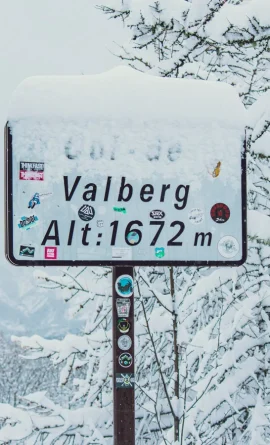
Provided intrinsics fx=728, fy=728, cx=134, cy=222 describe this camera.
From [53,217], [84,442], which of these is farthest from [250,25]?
[84,442]

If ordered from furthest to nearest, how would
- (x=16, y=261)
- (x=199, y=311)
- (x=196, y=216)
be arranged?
(x=199, y=311), (x=196, y=216), (x=16, y=261)

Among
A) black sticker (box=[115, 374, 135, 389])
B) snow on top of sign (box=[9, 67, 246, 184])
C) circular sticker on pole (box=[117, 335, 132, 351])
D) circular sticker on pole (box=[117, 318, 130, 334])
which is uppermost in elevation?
snow on top of sign (box=[9, 67, 246, 184])

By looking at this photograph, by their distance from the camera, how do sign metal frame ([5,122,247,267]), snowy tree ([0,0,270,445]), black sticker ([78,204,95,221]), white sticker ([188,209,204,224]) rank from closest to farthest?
sign metal frame ([5,122,247,267]), black sticker ([78,204,95,221]), white sticker ([188,209,204,224]), snowy tree ([0,0,270,445])

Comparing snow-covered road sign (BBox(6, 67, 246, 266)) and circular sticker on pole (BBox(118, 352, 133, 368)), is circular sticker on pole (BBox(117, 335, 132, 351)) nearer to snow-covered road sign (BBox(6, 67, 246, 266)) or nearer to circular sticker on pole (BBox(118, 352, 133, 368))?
circular sticker on pole (BBox(118, 352, 133, 368))

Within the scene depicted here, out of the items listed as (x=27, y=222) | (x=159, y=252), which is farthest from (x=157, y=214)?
(x=27, y=222)

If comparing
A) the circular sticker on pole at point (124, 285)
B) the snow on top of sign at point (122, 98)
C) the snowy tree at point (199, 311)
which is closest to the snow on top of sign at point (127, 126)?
the snow on top of sign at point (122, 98)

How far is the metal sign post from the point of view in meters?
3.62

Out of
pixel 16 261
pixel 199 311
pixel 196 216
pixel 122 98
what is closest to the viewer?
pixel 16 261

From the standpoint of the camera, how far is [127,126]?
377cm

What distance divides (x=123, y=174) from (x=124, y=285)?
561 millimetres

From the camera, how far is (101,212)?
3.60 meters

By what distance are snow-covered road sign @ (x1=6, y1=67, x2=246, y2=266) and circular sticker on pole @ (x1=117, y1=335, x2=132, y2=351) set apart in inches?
15.1

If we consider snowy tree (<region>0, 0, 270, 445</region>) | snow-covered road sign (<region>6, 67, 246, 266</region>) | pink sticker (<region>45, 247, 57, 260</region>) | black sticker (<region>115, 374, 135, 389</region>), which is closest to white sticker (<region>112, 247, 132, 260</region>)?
snow-covered road sign (<region>6, 67, 246, 266</region>)

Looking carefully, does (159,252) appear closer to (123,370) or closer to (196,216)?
(196,216)
